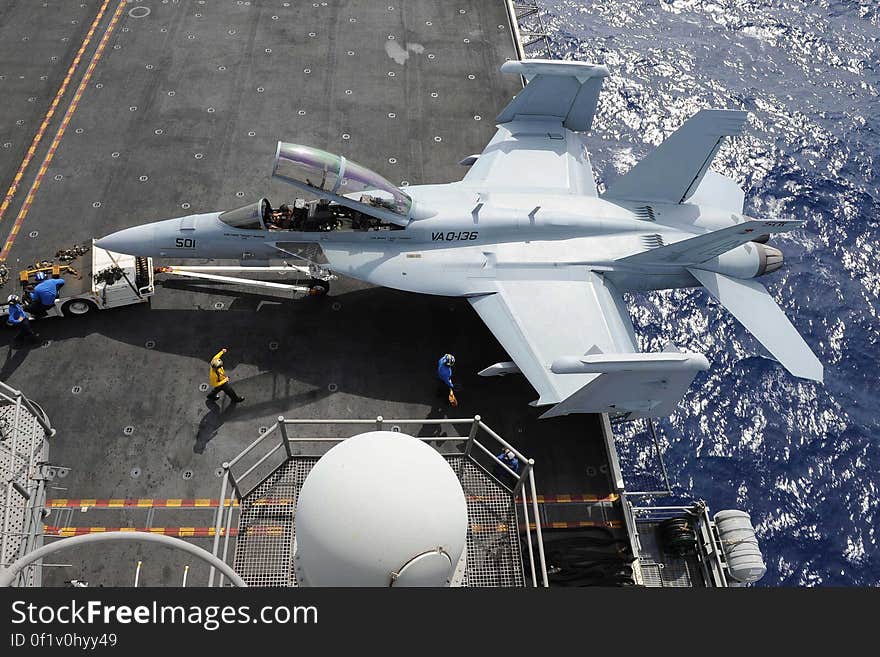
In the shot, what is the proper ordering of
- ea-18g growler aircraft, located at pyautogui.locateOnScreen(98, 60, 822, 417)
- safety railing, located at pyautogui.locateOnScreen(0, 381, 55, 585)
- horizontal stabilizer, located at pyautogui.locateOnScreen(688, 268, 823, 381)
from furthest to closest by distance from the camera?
horizontal stabilizer, located at pyautogui.locateOnScreen(688, 268, 823, 381)
ea-18g growler aircraft, located at pyautogui.locateOnScreen(98, 60, 822, 417)
safety railing, located at pyautogui.locateOnScreen(0, 381, 55, 585)

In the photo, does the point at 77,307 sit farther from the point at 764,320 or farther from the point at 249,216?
the point at 764,320

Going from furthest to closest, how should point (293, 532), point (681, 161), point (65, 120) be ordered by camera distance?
point (65, 120)
point (681, 161)
point (293, 532)

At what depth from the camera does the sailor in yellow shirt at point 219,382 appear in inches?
631

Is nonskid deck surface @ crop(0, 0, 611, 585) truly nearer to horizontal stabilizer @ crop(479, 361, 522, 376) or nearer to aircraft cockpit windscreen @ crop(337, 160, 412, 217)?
horizontal stabilizer @ crop(479, 361, 522, 376)

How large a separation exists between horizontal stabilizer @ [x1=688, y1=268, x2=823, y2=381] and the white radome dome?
12.8 metres

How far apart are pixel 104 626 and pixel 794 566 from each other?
20.0 metres

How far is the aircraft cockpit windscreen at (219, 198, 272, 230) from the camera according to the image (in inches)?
707

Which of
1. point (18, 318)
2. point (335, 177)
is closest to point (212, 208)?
point (335, 177)

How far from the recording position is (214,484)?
51.1ft

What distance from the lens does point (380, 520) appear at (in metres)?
8.39

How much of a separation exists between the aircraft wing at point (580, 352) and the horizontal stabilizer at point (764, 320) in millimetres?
3307

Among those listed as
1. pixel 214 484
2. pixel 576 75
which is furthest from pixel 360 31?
pixel 214 484

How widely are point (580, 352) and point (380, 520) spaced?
32.4 ft

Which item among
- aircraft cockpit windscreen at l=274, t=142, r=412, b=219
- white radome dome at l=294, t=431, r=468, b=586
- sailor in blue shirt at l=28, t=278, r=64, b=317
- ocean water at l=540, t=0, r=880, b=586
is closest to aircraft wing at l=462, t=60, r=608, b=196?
aircraft cockpit windscreen at l=274, t=142, r=412, b=219
